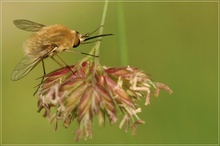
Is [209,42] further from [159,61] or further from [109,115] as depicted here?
[109,115]

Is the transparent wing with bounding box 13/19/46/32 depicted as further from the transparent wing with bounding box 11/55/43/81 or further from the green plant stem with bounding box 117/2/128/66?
the green plant stem with bounding box 117/2/128/66

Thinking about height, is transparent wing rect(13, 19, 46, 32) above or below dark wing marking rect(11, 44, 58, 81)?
above

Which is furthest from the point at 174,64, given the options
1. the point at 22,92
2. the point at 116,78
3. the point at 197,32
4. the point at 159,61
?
the point at 116,78

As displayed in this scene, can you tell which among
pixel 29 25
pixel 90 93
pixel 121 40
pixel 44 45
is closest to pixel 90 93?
pixel 90 93

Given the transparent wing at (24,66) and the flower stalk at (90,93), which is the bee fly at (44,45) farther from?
the flower stalk at (90,93)

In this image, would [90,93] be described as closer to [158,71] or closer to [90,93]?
[90,93]

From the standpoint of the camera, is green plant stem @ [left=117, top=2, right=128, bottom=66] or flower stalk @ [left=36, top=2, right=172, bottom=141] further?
green plant stem @ [left=117, top=2, right=128, bottom=66]

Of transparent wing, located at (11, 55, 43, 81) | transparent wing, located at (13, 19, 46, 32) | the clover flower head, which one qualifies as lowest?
the clover flower head

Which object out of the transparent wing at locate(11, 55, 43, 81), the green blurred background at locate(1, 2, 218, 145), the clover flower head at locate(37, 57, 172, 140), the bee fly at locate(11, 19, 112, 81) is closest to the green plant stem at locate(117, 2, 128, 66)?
the bee fly at locate(11, 19, 112, 81)
